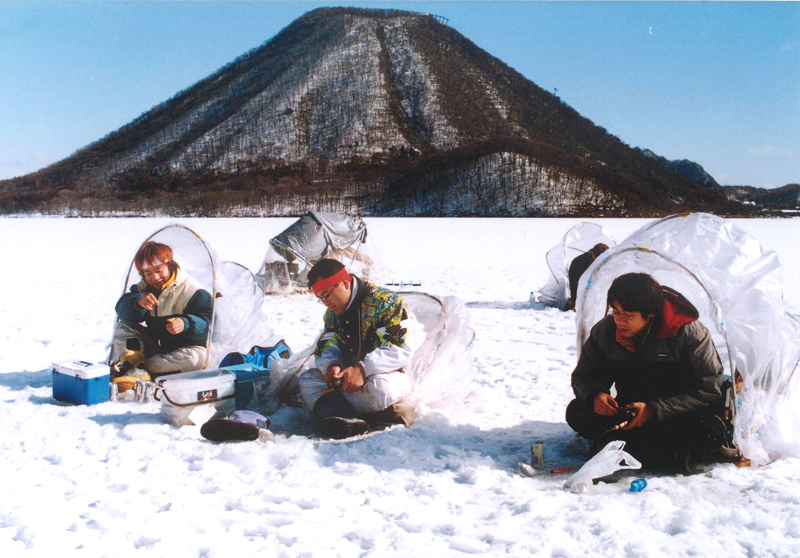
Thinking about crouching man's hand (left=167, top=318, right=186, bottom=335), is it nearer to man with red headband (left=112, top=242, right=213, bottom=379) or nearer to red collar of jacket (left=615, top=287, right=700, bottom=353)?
man with red headband (left=112, top=242, right=213, bottom=379)

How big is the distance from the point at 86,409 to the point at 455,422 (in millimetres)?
2382

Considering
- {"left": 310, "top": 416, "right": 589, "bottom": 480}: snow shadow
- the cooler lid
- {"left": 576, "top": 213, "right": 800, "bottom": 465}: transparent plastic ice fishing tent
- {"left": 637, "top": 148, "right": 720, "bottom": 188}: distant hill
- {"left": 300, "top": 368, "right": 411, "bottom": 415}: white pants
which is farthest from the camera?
{"left": 637, "top": 148, "right": 720, "bottom": 188}: distant hill

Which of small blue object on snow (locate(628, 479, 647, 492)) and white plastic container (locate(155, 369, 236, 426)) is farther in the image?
white plastic container (locate(155, 369, 236, 426))

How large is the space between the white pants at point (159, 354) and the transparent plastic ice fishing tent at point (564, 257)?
17.4 ft

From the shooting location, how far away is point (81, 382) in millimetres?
4438

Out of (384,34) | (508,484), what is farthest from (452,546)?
(384,34)

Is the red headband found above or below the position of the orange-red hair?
below

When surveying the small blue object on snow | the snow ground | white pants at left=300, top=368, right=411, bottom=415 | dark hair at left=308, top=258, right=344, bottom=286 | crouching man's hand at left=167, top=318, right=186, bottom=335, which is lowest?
the snow ground

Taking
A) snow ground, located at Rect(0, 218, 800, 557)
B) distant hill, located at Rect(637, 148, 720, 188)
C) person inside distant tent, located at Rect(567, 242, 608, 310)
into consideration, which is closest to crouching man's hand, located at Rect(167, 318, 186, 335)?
snow ground, located at Rect(0, 218, 800, 557)

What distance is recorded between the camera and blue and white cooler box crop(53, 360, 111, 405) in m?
4.44

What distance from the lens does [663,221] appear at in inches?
158

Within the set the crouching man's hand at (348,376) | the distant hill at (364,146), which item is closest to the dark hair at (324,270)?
the crouching man's hand at (348,376)

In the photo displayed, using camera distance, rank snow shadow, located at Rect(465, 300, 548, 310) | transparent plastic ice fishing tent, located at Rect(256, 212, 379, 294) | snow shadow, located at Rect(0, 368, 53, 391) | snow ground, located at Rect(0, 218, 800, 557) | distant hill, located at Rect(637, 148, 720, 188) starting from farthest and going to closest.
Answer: distant hill, located at Rect(637, 148, 720, 188) → transparent plastic ice fishing tent, located at Rect(256, 212, 379, 294) → snow shadow, located at Rect(465, 300, 548, 310) → snow shadow, located at Rect(0, 368, 53, 391) → snow ground, located at Rect(0, 218, 800, 557)

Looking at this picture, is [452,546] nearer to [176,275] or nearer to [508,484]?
[508,484]
